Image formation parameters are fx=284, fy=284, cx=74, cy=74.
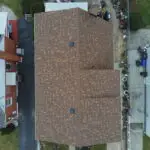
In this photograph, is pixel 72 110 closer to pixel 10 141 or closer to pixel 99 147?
pixel 99 147

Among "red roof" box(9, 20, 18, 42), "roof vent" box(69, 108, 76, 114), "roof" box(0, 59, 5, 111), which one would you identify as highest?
"red roof" box(9, 20, 18, 42)

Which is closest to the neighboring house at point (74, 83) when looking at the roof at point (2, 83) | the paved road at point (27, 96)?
the roof at point (2, 83)

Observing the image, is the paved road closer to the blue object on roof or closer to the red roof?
the red roof

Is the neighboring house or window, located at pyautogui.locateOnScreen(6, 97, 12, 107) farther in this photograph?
window, located at pyautogui.locateOnScreen(6, 97, 12, 107)

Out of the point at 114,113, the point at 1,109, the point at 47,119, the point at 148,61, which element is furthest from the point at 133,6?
the point at 1,109

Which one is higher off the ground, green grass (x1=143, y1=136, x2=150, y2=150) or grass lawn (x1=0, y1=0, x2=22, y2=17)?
grass lawn (x1=0, y1=0, x2=22, y2=17)

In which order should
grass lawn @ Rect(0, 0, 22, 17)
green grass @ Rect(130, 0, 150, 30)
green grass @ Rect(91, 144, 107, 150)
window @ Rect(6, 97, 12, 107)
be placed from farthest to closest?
grass lawn @ Rect(0, 0, 22, 17) < green grass @ Rect(91, 144, 107, 150) < green grass @ Rect(130, 0, 150, 30) < window @ Rect(6, 97, 12, 107)

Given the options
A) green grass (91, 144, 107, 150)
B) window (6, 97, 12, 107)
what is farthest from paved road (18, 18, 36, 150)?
green grass (91, 144, 107, 150)
